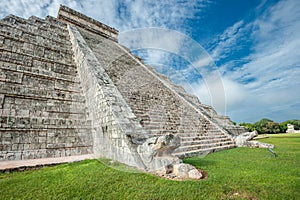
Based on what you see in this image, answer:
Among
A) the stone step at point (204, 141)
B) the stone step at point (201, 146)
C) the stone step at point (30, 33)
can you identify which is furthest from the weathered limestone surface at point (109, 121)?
the stone step at point (30, 33)

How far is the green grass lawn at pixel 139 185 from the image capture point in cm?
254

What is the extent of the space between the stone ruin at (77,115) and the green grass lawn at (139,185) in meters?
0.54

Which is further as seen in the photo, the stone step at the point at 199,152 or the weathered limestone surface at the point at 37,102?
the stone step at the point at 199,152

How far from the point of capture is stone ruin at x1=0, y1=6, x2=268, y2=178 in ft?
13.6

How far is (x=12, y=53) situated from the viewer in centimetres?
623

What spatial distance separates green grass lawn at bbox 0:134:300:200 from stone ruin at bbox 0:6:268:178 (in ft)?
1.77

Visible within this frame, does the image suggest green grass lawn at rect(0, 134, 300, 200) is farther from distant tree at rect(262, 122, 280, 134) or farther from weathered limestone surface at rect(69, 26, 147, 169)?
distant tree at rect(262, 122, 280, 134)

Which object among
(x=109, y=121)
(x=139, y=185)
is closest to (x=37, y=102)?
(x=109, y=121)

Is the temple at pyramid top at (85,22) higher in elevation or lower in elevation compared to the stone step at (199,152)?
higher

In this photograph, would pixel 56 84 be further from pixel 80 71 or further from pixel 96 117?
pixel 96 117

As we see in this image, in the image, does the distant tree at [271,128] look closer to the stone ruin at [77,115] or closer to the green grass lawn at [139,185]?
the stone ruin at [77,115]

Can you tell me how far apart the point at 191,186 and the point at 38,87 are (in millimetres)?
6140

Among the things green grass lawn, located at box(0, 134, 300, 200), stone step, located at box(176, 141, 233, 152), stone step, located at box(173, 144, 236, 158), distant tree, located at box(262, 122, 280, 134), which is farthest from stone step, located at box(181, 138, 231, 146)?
distant tree, located at box(262, 122, 280, 134)

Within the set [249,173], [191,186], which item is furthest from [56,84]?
[249,173]
